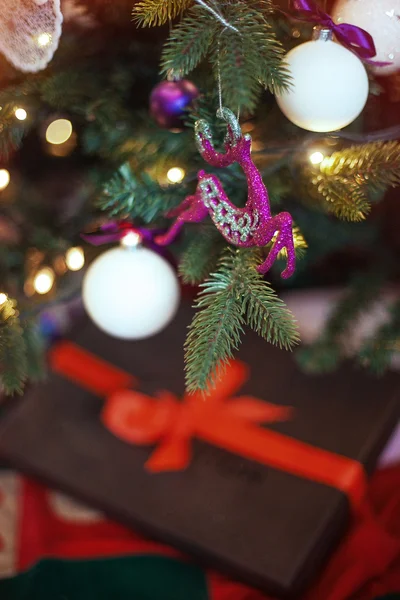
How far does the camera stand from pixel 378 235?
1.01m

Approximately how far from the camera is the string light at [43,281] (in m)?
0.78

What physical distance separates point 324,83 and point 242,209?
14 cm

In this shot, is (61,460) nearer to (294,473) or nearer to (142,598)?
(142,598)

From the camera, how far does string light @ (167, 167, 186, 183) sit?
25.5 inches

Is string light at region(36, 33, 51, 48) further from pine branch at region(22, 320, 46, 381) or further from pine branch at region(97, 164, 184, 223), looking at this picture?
pine branch at region(22, 320, 46, 381)

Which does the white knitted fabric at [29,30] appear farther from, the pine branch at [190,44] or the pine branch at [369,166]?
the pine branch at [369,166]

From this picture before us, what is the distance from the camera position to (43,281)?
78cm

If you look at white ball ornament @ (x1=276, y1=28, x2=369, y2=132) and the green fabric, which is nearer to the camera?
white ball ornament @ (x1=276, y1=28, x2=369, y2=132)

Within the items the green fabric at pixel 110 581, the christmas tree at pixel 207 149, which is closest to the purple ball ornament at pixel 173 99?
the christmas tree at pixel 207 149

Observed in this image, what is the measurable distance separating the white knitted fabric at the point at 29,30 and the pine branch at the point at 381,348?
0.56m

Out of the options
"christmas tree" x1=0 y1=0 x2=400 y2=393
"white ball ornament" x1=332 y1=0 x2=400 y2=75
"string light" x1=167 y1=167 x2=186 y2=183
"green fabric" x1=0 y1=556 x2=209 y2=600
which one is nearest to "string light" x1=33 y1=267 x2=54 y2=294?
"christmas tree" x1=0 y1=0 x2=400 y2=393

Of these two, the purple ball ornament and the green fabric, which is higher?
the purple ball ornament

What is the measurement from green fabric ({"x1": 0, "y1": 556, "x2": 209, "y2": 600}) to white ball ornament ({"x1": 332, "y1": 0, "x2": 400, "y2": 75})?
0.65 m

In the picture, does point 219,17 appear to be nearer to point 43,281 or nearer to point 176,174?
point 176,174
